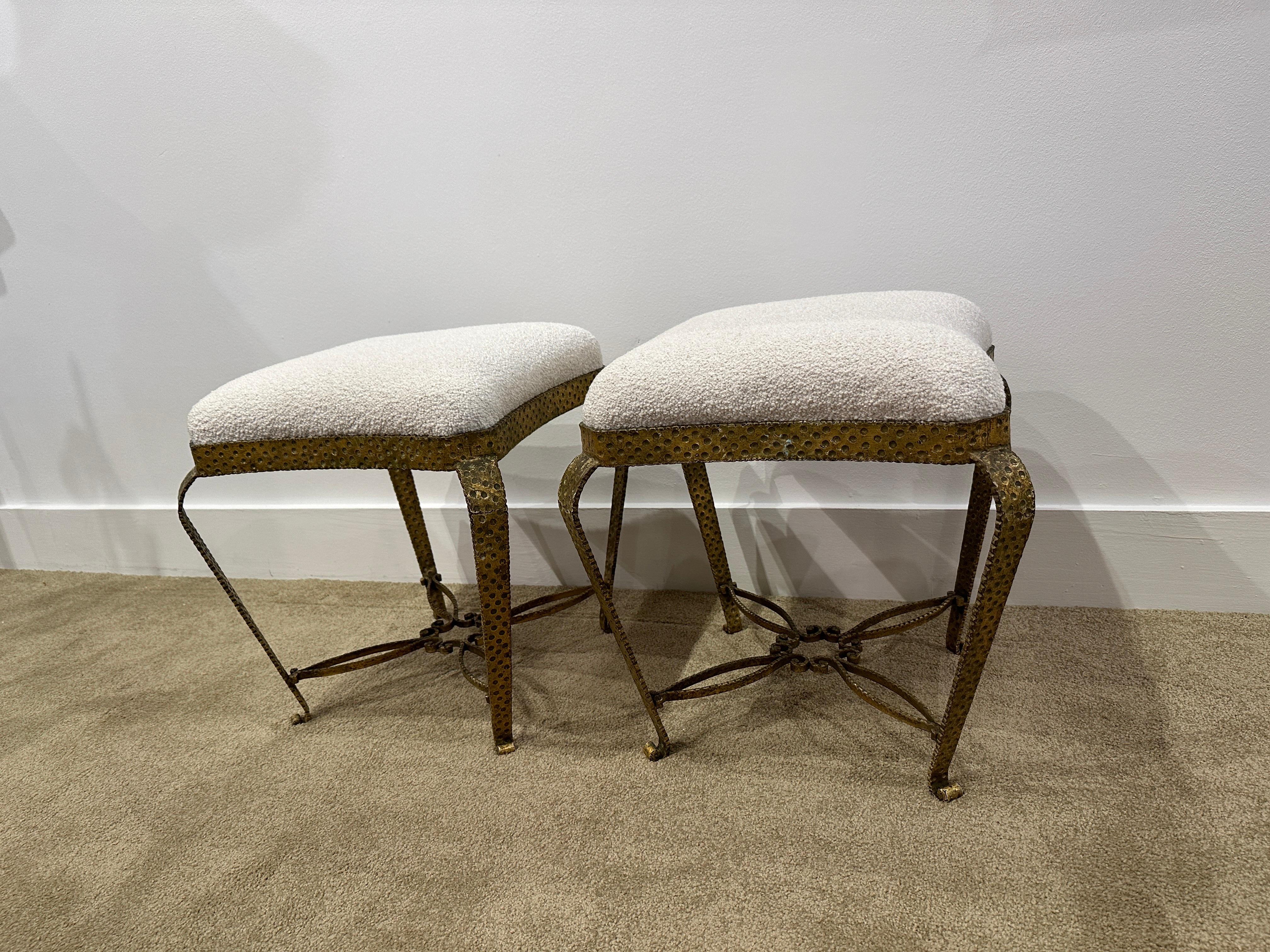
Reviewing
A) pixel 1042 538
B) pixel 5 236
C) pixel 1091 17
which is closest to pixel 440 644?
pixel 1042 538

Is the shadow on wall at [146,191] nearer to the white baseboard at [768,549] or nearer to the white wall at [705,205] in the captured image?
the white wall at [705,205]

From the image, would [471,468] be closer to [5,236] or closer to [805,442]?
[805,442]

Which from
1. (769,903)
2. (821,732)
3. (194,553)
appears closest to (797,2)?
(821,732)

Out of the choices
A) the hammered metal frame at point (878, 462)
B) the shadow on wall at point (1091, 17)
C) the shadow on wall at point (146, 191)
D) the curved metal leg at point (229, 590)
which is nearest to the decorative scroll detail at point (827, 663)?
the hammered metal frame at point (878, 462)

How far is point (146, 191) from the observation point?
156 cm

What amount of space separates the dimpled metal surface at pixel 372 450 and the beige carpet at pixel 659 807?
415 millimetres

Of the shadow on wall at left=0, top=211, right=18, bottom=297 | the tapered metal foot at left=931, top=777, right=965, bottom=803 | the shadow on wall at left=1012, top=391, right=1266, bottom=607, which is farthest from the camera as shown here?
the shadow on wall at left=0, top=211, right=18, bottom=297

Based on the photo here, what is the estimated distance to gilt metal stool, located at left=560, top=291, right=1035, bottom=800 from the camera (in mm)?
681

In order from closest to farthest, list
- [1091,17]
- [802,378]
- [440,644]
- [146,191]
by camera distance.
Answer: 1. [802,378]
2. [1091,17]
3. [440,644]
4. [146,191]

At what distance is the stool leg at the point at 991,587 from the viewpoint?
677mm

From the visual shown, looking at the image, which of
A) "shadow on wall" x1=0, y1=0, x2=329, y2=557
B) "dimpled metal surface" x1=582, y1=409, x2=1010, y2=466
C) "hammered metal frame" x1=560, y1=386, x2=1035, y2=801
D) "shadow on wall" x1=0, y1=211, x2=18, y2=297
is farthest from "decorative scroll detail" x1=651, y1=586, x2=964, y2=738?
"shadow on wall" x1=0, y1=211, x2=18, y2=297

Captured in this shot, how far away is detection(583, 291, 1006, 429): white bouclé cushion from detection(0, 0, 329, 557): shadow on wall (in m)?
1.04

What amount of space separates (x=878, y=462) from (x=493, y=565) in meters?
0.46

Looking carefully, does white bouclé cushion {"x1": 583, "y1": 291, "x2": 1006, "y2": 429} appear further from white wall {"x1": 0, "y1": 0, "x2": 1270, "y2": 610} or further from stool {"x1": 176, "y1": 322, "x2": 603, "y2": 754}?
white wall {"x1": 0, "y1": 0, "x2": 1270, "y2": 610}
